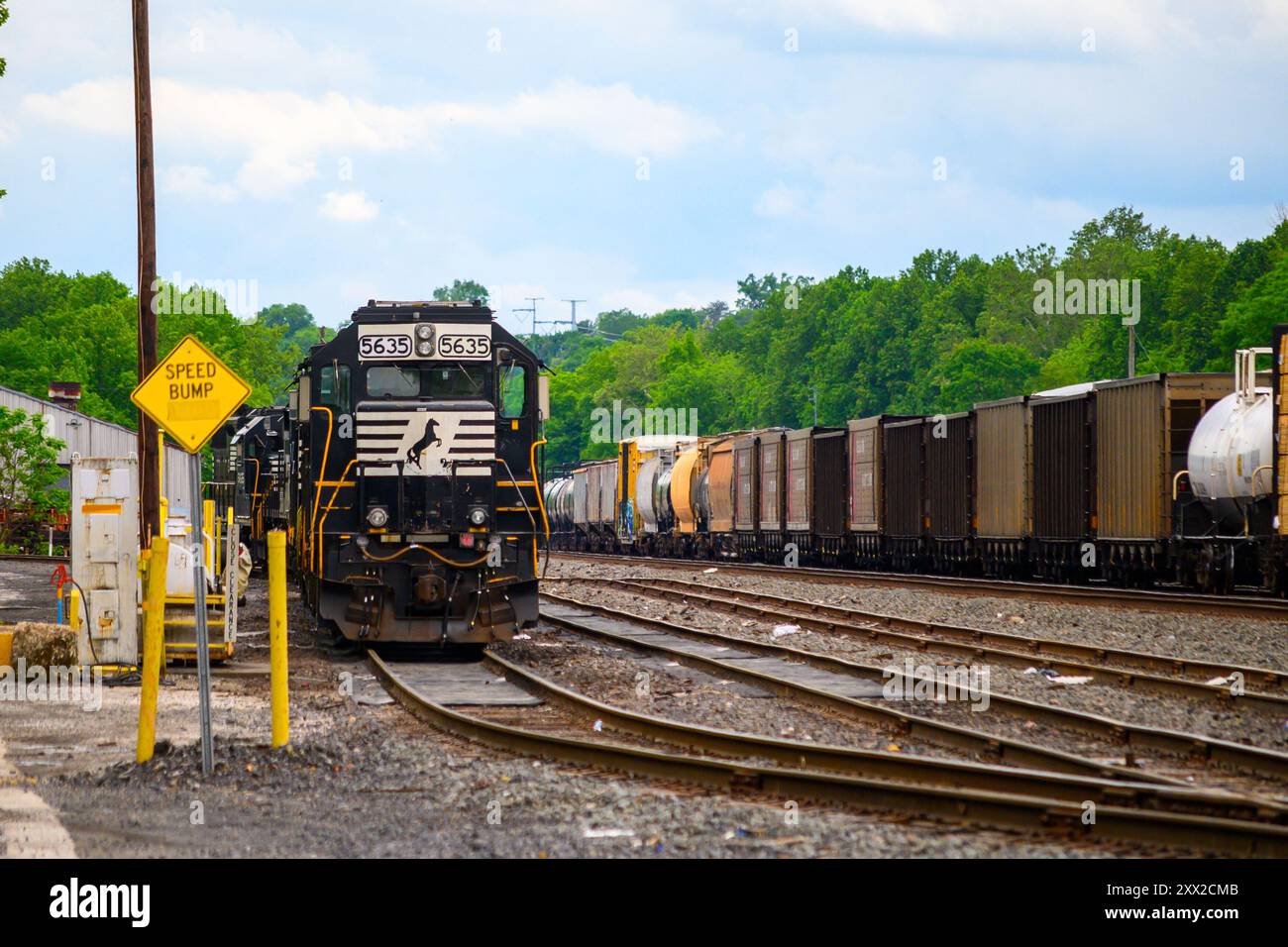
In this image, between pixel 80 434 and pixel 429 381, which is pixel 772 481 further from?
pixel 80 434

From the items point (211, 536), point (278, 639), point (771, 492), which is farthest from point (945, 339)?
point (278, 639)

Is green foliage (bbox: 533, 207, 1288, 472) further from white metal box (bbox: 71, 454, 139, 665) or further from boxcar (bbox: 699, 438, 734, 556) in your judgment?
white metal box (bbox: 71, 454, 139, 665)

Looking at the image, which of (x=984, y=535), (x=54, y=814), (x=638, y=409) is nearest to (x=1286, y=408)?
(x=984, y=535)

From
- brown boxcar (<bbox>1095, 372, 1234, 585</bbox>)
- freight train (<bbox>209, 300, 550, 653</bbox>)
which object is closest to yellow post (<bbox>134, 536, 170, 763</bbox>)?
freight train (<bbox>209, 300, 550, 653</bbox>)

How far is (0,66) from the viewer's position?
2136 centimetres

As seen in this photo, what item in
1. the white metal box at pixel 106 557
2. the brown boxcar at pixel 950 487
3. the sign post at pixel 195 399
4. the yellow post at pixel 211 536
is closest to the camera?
the sign post at pixel 195 399

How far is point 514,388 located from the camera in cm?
1772

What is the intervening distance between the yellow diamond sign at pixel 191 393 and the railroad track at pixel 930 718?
523 centimetres

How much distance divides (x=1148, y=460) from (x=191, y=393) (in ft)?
60.6

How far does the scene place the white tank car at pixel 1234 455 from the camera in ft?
71.8

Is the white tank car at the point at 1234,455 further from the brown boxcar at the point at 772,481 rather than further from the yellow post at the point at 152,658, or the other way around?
the brown boxcar at the point at 772,481

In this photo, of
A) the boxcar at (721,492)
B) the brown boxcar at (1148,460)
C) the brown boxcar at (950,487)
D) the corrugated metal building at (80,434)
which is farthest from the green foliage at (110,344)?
the brown boxcar at (1148,460)
